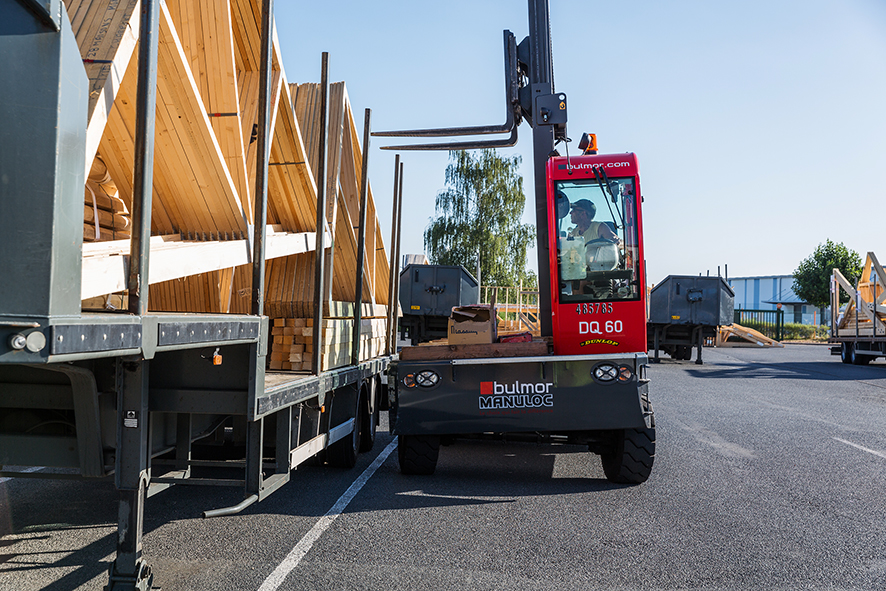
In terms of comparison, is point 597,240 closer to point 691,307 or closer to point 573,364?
point 573,364

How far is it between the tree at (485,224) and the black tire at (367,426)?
37.0 m

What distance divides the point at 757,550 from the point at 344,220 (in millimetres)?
5382

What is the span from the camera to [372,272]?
10336 millimetres

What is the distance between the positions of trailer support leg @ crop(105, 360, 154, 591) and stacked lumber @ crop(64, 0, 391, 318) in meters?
0.48

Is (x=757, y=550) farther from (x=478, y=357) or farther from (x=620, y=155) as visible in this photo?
(x=620, y=155)

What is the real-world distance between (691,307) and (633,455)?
19.9 metres

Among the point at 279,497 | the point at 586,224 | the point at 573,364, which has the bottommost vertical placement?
the point at 279,497

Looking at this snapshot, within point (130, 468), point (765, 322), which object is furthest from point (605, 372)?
point (765, 322)

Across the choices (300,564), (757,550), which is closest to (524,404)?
(757,550)

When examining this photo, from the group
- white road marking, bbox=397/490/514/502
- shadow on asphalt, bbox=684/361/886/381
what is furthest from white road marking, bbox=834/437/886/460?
shadow on asphalt, bbox=684/361/886/381

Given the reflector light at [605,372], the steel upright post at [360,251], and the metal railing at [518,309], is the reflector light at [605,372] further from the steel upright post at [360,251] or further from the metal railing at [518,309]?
the metal railing at [518,309]

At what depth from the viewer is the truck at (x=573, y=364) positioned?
22.7 feet

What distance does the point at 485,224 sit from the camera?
45969mm

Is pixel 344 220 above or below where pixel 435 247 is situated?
below
